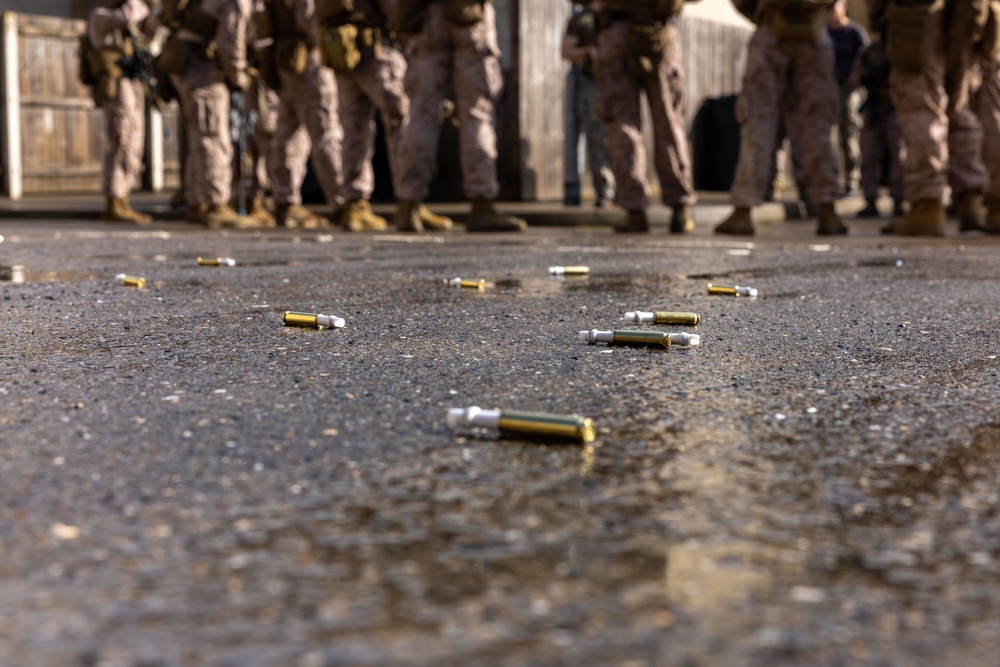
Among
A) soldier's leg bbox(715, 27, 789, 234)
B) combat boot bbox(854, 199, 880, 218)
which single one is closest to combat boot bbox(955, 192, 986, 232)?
soldier's leg bbox(715, 27, 789, 234)

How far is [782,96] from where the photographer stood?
9258 millimetres

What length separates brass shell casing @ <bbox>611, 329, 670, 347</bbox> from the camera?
3.56 metres

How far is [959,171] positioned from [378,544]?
786 centimetres

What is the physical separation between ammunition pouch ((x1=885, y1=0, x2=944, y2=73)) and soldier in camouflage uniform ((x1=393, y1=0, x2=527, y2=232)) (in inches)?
98.3

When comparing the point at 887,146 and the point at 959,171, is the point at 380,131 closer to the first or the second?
the point at 887,146

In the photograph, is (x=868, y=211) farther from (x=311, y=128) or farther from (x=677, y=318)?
(x=677, y=318)

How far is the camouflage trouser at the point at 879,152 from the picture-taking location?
12500mm

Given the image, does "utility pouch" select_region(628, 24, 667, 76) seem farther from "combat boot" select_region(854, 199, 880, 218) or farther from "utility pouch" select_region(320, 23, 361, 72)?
"combat boot" select_region(854, 199, 880, 218)

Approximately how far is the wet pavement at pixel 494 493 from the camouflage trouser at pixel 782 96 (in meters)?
4.75

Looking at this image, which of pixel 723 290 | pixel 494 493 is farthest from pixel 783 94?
pixel 494 493

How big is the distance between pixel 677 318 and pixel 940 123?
5080mm

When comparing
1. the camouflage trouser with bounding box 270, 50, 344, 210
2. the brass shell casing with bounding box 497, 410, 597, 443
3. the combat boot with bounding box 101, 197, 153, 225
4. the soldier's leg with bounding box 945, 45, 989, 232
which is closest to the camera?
the brass shell casing with bounding box 497, 410, 597, 443

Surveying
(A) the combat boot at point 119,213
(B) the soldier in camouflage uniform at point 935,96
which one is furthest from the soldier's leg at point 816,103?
(A) the combat boot at point 119,213

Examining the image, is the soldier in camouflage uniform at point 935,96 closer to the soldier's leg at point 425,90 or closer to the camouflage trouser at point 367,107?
the soldier's leg at point 425,90
